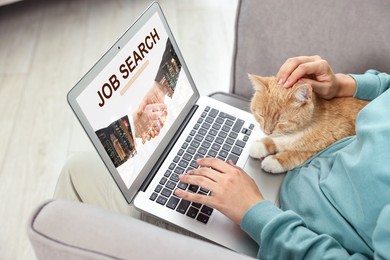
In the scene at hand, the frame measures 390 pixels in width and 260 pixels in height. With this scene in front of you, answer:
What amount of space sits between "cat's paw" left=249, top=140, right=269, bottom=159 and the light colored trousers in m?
0.28

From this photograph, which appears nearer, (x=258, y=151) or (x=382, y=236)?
(x=382, y=236)

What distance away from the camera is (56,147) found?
162 centimetres

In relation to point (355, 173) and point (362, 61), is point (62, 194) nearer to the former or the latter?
point (355, 173)

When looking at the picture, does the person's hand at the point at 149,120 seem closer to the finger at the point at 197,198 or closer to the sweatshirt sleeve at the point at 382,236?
the finger at the point at 197,198

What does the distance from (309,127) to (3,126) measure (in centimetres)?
131

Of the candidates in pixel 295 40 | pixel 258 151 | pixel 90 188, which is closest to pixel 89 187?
pixel 90 188

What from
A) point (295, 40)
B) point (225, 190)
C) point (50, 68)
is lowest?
point (50, 68)

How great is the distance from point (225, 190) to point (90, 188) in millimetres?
318

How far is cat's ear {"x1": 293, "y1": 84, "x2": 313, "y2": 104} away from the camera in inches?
33.3

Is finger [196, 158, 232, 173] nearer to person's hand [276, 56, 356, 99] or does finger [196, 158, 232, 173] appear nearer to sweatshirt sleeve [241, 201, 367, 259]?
sweatshirt sleeve [241, 201, 367, 259]

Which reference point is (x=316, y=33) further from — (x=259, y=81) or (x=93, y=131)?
(x=93, y=131)

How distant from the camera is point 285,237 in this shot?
0.70 meters

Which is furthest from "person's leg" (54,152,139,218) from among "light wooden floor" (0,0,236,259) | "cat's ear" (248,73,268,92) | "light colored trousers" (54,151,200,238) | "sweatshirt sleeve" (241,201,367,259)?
"light wooden floor" (0,0,236,259)

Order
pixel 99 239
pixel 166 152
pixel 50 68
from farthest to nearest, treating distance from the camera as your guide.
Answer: pixel 50 68 → pixel 166 152 → pixel 99 239
